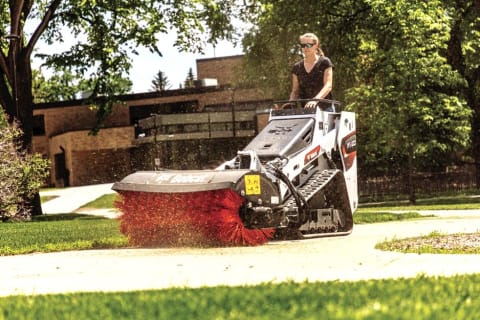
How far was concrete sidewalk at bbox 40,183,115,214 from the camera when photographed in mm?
44062

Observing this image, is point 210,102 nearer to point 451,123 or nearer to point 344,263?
point 451,123

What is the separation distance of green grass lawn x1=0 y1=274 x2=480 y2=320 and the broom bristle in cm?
474

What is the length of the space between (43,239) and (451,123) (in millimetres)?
22703

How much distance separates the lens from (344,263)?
30.8ft

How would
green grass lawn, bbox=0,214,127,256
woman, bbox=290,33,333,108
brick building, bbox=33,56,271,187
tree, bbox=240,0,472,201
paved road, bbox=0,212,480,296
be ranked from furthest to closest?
brick building, bbox=33,56,271,187 < tree, bbox=240,0,472,201 < woman, bbox=290,33,333,108 < green grass lawn, bbox=0,214,127,256 < paved road, bbox=0,212,480,296

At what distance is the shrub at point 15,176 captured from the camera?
84.8 ft

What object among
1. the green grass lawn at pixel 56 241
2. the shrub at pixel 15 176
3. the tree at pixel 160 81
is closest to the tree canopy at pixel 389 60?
the shrub at pixel 15 176

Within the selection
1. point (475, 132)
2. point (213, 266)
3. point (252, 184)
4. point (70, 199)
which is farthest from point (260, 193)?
point (70, 199)

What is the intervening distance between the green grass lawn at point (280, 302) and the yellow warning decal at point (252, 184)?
4505 mm

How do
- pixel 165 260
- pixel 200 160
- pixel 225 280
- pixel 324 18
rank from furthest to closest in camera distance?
pixel 200 160
pixel 324 18
pixel 165 260
pixel 225 280

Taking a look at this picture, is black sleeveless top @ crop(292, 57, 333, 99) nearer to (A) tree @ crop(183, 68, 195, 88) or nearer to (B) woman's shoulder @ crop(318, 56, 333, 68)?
(B) woman's shoulder @ crop(318, 56, 333, 68)

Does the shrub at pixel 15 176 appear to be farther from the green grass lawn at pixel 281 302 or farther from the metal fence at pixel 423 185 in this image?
the green grass lawn at pixel 281 302

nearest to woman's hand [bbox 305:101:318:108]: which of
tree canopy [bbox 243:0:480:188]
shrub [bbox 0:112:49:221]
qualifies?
shrub [bbox 0:112:49:221]

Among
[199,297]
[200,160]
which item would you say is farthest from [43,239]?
[200,160]
